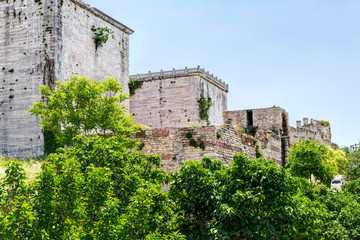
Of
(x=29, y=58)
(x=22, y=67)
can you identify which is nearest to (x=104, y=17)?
(x=29, y=58)

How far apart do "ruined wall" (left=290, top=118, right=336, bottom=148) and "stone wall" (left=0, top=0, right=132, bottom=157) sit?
99.2 feet

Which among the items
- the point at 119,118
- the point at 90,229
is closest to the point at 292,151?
the point at 119,118

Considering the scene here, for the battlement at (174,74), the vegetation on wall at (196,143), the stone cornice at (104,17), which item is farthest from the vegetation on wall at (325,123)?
the vegetation on wall at (196,143)

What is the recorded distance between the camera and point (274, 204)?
12.4 m

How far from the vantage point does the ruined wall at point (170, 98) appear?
38125mm

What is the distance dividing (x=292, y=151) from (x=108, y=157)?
16.8 metres

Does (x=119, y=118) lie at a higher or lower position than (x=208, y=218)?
higher

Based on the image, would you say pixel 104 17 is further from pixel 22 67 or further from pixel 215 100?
pixel 215 100

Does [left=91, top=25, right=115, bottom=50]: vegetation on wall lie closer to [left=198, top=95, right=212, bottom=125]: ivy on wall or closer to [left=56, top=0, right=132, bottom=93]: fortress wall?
[left=56, top=0, right=132, bottom=93]: fortress wall

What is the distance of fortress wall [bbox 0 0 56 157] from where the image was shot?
78.8 feet

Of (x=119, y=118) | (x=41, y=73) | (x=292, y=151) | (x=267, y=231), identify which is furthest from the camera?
(x=292, y=151)

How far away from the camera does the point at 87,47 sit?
26.9 m

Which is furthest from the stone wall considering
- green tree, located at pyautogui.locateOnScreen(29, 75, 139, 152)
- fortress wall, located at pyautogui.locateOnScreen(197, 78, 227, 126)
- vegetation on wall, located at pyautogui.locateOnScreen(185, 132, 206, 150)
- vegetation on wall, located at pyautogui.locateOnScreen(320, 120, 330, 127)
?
vegetation on wall, located at pyautogui.locateOnScreen(320, 120, 330, 127)

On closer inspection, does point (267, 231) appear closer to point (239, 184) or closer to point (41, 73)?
point (239, 184)
